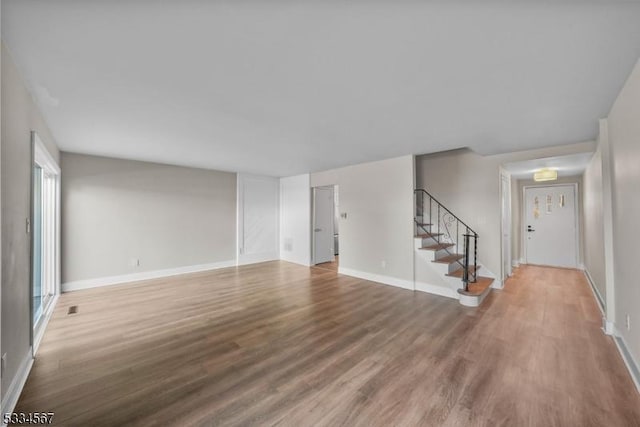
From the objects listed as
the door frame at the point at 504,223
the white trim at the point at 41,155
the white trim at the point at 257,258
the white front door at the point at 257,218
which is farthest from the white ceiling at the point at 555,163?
the white trim at the point at 41,155

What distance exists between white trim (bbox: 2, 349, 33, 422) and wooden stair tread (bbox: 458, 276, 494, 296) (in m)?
4.68

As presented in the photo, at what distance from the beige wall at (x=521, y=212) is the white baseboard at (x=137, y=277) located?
7.18 metres

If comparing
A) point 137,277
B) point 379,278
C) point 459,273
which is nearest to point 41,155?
point 137,277

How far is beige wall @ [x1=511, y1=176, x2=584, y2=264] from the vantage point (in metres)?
6.00

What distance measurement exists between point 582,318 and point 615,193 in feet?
5.62

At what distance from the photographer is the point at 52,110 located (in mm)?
2715

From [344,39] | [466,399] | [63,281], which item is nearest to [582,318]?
[466,399]

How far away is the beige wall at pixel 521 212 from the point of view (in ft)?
19.7

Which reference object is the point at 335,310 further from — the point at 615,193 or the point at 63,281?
the point at 63,281

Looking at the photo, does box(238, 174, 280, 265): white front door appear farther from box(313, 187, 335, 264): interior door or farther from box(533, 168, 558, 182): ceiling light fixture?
box(533, 168, 558, 182): ceiling light fixture

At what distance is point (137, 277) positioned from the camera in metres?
5.14

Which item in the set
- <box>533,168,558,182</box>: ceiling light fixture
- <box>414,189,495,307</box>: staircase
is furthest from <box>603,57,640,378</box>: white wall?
<box>533,168,558,182</box>: ceiling light fixture

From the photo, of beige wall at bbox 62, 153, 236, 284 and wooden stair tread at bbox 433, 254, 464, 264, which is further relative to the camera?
beige wall at bbox 62, 153, 236, 284

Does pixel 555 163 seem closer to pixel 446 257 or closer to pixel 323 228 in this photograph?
pixel 446 257
